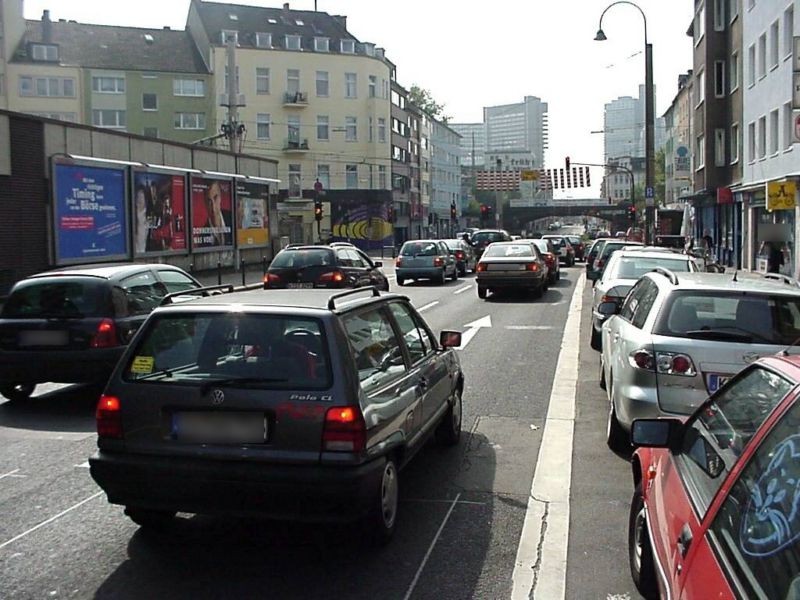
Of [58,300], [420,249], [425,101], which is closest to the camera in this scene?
[58,300]

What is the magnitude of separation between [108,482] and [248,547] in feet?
2.89

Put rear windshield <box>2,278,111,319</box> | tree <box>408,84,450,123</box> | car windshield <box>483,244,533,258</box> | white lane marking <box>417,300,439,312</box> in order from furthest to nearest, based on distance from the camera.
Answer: tree <box>408,84,450,123</box> < car windshield <box>483,244,533,258</box> < white lane marking <box>417,300,439,312</box> < rear windshield <box>2,278,111,319</box>

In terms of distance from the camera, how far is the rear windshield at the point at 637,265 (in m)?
13.6

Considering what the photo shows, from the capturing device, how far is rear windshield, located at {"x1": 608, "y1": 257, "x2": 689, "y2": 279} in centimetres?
1365

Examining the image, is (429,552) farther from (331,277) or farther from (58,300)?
(331,277)

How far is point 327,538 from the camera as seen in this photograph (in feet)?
17.8

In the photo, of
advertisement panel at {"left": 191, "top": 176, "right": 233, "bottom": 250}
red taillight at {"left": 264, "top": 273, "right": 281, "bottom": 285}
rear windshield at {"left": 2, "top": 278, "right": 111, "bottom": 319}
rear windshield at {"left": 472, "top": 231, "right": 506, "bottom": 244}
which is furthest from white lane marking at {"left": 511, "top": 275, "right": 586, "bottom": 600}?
rear windshield at {"left": 472, "top": 231, "right": 506, "bottom": 244}

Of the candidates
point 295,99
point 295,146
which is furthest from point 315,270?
point 295,99

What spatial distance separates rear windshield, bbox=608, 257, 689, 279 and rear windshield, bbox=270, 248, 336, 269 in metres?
8.38

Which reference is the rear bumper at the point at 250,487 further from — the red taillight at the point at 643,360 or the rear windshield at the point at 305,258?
the rear windshield at the point at 305,258

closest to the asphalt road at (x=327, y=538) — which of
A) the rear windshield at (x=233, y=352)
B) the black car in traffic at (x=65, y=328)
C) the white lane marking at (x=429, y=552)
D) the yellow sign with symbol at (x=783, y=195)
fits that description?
the white lane marking at (x=429, y=552)

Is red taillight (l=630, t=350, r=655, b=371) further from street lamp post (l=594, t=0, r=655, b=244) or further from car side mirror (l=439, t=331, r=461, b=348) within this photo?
street lamp post (l=594, t=0, r=655, b=244)

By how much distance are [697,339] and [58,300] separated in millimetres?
6561

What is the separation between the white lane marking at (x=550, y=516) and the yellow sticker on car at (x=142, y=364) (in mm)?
2379
